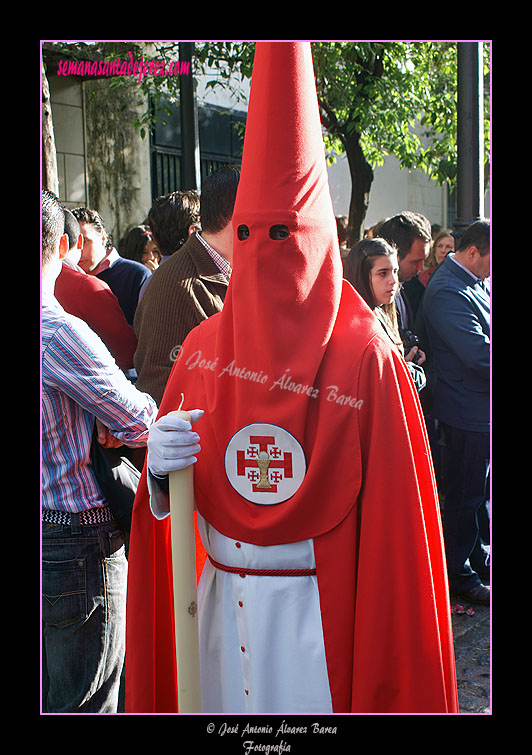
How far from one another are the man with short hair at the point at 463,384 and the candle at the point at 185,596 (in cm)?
294

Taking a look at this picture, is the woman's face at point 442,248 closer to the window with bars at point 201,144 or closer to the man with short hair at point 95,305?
the window with bars at point 201,144

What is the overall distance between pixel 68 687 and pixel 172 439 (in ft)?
3.84

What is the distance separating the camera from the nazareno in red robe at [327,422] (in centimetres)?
210

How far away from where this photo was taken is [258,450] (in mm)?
2191

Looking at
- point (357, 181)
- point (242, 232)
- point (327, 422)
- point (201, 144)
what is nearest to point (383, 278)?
point (242, 232)

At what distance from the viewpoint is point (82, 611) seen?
268cm

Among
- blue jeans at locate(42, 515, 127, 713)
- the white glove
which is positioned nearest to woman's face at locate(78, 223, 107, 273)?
blue jeans at locate(42, 515, 127, 713)

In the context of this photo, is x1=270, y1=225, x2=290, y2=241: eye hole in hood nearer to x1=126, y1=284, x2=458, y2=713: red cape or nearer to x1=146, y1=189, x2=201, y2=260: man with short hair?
x1=126, y1=284, x2=458, y2=713: red cape

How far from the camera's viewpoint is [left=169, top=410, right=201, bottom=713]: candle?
7.00ft

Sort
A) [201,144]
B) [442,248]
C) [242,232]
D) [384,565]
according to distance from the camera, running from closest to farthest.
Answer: [384,565] < [242,232] < [442,248] < [201,144]

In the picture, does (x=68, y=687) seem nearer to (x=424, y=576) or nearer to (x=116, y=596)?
(x=116, y=596)

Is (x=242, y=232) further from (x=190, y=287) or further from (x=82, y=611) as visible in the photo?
(x=82, y=611)

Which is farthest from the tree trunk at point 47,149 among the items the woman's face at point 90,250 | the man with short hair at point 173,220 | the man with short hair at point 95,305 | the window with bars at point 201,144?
the window with bars at point 201,144

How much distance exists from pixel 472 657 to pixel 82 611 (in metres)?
2.43
